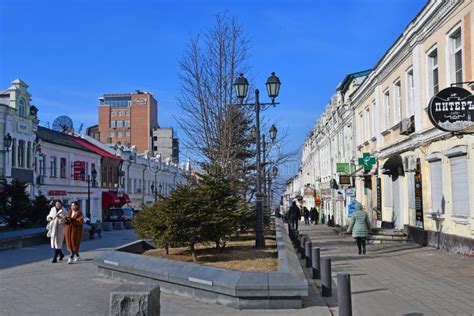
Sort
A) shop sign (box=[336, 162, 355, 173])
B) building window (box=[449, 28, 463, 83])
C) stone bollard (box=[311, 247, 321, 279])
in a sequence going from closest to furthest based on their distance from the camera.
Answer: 1. stone bollard (box=[311, 247, 321, 279])
2. building window (box=[449, 28, 463, 83])
3. shop sign (box=[336, 162, 355, 173])

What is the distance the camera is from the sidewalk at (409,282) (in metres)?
8.46

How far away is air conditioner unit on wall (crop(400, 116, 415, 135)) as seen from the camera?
19859 millimetres

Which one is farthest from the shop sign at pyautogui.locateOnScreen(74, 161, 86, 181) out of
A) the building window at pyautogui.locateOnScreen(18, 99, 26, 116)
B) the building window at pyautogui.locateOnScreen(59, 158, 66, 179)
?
the building window at pyautogui.locateOnScreen(18, 99, 26, 116)

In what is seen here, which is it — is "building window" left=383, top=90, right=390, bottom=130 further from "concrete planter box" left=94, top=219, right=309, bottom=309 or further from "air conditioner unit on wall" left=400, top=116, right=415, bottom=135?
"concrete planter box" left=94, top=219, right=309, bottom=309

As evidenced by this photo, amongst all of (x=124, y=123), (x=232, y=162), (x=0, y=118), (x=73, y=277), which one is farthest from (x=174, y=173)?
(x=73, y=277)

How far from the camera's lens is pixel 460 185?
15.7 meters

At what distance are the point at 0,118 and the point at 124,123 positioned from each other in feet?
274

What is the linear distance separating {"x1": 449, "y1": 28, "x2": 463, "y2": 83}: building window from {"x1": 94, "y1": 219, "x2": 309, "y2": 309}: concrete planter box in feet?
29.1

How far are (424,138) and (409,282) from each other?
342 inches

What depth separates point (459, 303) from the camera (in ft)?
28.4

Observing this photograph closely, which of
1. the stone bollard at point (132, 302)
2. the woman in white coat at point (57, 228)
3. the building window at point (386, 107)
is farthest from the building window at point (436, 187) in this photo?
the stone bollard at point (132, 302)

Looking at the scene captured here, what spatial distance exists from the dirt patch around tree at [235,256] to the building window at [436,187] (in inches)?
242

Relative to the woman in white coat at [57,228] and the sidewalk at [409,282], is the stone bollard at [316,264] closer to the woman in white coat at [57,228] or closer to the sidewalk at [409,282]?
the sidewalk at [409,282]

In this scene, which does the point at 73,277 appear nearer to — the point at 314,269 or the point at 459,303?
the point at 314,269
